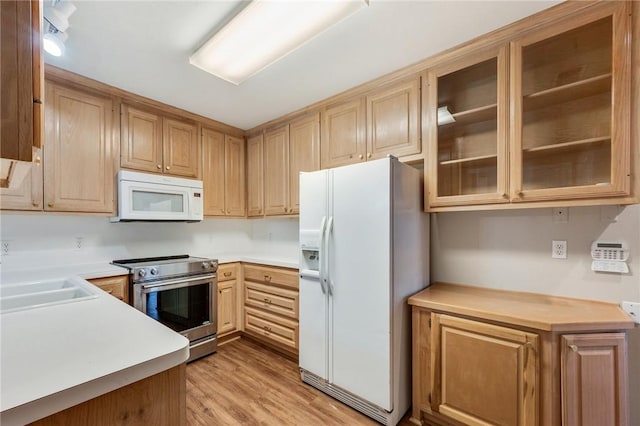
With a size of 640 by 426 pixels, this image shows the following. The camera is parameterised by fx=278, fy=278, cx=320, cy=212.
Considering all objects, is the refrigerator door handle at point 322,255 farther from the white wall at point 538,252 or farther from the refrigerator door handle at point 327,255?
the white wall at point 538,252

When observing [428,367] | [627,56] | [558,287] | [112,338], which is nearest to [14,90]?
[112,338]

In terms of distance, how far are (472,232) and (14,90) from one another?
237 cm

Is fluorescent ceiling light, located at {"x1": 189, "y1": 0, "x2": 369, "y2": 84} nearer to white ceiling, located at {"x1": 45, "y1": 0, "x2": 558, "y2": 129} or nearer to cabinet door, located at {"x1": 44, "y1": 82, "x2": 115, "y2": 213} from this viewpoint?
white ceiling, located at {"x1": 45, "y1": 0, "x2": 558, "y2": 129}

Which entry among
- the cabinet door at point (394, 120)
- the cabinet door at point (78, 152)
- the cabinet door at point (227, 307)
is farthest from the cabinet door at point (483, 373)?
the cabinet door at point (78, 152)

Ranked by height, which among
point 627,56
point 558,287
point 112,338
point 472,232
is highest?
point 627,56

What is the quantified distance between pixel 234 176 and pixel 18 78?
296 centimetres

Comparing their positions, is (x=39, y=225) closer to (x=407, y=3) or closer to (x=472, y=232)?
(x=407, y=3)

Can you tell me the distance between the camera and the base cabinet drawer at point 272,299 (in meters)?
2.56

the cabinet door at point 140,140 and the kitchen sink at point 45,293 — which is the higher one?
the cabinet door at point 140,140

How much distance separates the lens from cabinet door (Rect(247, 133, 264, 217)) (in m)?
3.30

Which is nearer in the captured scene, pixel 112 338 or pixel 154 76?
pixel 112 338

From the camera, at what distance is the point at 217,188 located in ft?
10.5

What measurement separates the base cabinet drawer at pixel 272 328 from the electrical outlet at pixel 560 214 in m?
2.12

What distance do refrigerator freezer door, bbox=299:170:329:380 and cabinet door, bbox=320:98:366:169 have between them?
Answer: 464mm
